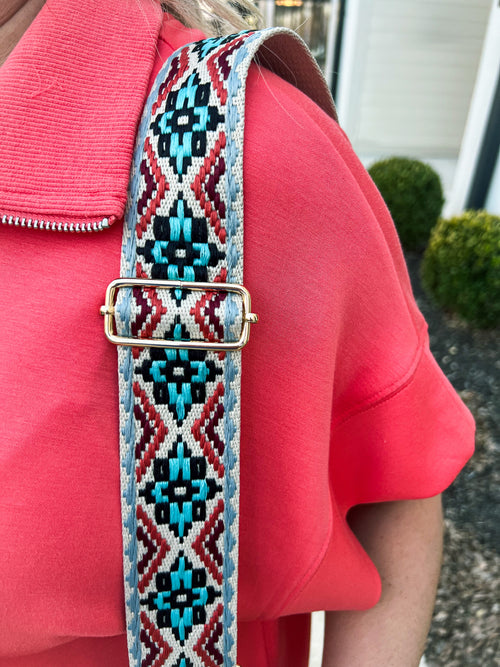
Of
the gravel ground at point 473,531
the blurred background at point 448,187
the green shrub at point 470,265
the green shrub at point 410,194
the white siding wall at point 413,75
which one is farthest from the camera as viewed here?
the white siding wall at point 413,75

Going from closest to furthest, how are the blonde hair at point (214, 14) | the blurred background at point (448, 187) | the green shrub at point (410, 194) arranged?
the blonde hair at point (214, 14) < the blurred background at point (448, 187) < the green shrub at point (410, 194)

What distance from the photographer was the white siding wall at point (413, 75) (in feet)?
24.1

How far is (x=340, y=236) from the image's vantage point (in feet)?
2.23

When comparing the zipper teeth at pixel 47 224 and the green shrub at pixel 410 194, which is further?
the green shrub at pixel 410 194

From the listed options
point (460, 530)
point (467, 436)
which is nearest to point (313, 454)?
point (467, 436)

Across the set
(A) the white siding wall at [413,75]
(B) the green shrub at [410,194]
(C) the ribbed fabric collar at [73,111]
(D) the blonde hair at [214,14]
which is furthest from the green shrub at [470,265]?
(A) the white siding wall at [413,75]

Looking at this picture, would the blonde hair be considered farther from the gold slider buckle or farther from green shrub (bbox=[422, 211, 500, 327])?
green shrub (bbox=[422, 211, 500, 327])

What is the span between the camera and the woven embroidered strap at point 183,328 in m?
0.59

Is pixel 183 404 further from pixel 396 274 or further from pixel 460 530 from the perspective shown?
pixel 460 530

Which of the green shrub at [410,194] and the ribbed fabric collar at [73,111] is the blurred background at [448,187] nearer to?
the green shrub at [410,194]

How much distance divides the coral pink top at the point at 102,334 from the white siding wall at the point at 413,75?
297 inches

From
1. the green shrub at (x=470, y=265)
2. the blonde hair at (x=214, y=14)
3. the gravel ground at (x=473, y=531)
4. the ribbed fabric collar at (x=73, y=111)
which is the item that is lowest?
the gravel ground at (x=473, y=531)

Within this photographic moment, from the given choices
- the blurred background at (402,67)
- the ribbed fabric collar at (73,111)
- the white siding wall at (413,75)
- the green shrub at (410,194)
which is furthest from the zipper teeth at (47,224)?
the white siding wall at (413,75)

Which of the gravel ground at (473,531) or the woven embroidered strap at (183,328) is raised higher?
the woven embroidered strap at (183,328)
